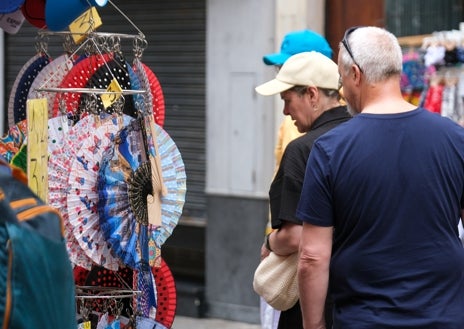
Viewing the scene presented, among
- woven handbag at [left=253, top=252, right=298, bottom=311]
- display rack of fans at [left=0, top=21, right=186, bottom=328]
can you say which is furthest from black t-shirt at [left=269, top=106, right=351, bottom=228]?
display rack of fans at [left=0, top=21, right=186, bottom=328]

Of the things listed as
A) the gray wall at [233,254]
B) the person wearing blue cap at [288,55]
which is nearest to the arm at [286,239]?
the person wearing blue cap at [288,55]

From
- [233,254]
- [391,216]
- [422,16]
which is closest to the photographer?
[391,216]

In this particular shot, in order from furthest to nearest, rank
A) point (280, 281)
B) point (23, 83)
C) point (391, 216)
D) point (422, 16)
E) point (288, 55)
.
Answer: point (422, 16), point (288, 55), point (23, 83), point (280, 281), point (391, 216)

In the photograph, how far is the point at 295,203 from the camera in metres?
4.14

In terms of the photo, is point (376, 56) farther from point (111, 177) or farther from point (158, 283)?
point (158, 283)

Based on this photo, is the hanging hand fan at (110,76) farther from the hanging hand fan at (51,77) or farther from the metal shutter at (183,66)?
the metal shutter at (183,66)

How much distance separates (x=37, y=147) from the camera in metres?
3.52

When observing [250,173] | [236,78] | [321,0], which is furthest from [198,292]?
[321,0]

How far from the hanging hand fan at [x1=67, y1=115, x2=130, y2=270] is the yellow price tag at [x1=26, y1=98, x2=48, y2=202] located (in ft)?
1.31

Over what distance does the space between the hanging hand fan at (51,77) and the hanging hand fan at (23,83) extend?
0.07 m

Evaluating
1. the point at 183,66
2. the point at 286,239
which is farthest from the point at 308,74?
the point at 183,66

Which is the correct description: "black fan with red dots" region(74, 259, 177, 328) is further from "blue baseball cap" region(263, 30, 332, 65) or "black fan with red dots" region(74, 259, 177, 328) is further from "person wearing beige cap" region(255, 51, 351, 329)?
"blue baseball cap" region(263, 30, 332, 65)

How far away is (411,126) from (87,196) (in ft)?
4.18

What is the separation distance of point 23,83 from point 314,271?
1800mm
